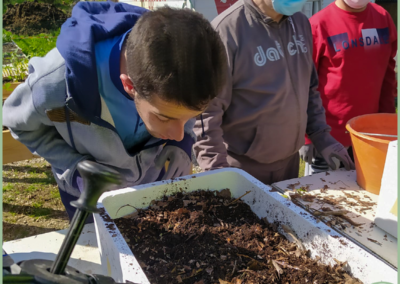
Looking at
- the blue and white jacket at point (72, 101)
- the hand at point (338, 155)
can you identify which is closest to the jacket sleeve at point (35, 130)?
the blue and white jacket at point (72, 101)

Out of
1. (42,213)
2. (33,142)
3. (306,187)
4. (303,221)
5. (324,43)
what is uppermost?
(324,43)

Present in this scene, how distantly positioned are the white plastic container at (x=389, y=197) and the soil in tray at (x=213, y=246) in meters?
0.36

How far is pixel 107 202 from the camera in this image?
106 centimetres

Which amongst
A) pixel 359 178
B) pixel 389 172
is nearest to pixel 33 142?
pixel 389 172

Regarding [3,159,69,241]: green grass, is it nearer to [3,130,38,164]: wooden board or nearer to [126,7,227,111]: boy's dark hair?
[3,130,38,164]: wooden board

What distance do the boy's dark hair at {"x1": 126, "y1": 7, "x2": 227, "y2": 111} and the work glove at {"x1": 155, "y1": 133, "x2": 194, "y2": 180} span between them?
56 centimetres

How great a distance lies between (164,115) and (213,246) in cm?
42

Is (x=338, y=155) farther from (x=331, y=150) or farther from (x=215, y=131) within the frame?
(x=215, y=131)

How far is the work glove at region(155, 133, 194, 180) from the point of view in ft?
4.57

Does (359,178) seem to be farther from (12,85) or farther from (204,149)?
(12,85)

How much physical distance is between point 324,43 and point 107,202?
172 cm

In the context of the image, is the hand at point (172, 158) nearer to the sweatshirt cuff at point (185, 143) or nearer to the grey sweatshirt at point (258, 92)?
the sweatshirt cuff at point (185, 143)

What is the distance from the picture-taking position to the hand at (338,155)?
1678mm

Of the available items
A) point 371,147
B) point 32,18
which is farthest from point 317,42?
point 32,18
